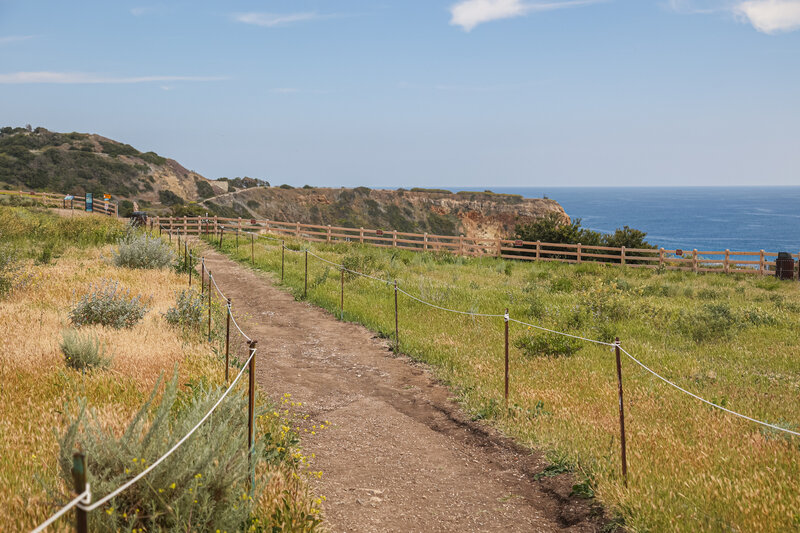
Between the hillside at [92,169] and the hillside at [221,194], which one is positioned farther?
the hillside at [221,194]

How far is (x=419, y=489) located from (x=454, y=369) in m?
4.52

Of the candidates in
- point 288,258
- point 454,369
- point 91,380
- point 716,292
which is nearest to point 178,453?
point 91,380

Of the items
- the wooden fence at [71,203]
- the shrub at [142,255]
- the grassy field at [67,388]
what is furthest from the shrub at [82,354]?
the wooden fence at [71,203]

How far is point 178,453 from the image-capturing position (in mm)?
5207

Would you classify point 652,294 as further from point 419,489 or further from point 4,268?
point 4,268

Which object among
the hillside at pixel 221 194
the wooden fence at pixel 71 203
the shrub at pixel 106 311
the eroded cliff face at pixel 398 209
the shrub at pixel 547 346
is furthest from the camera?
the eroded cliff face at pixel 398 209

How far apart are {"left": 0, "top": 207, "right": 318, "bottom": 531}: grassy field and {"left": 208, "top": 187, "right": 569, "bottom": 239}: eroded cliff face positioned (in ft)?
194

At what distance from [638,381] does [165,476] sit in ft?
25.6

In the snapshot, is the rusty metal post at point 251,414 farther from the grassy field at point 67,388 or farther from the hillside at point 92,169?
the hillside at point 92,169

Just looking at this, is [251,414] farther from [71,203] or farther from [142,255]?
[71,203]

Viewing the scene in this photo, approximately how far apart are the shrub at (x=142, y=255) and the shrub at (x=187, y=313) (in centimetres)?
741

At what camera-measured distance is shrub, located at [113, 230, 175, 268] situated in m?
19.5

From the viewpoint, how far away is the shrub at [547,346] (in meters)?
12.0

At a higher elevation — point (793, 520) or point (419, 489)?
A: point (793, 520)
